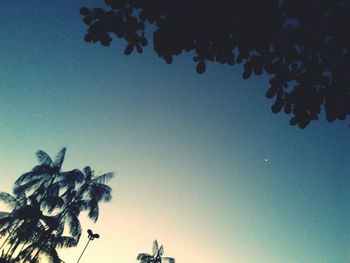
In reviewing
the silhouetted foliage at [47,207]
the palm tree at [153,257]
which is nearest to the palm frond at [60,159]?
the silhouetted foliage at [47,207]

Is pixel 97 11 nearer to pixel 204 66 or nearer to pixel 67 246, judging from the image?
pixel 204 66

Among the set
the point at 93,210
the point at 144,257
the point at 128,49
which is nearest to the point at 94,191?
the point at 93,210

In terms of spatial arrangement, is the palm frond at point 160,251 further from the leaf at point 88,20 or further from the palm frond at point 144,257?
the leaf at point 88,20

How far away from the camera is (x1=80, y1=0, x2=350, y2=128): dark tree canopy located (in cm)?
361

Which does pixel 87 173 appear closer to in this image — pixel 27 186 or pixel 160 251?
pixel 27 186

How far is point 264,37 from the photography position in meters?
3.73

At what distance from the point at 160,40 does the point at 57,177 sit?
2954 centimetres

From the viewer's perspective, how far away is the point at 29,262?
28172 mm

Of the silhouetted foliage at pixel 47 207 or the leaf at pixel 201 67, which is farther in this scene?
the silhouetted foliage at pixel 47 207

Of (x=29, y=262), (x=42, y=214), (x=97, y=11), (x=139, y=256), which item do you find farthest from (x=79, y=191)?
(x=97, y=11)

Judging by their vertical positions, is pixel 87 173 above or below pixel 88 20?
above

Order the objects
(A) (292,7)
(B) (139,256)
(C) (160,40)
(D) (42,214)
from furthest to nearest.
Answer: (B) (139,256) → (D) (42,214) → (C) (160,40) → (A) (292,7)

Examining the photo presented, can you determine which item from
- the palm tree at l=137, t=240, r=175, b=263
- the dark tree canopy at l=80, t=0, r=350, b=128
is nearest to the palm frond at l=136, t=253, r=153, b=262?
the palm tree at l=137, t=240, r=175, b=263

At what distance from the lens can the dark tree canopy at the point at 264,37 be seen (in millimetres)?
3607
